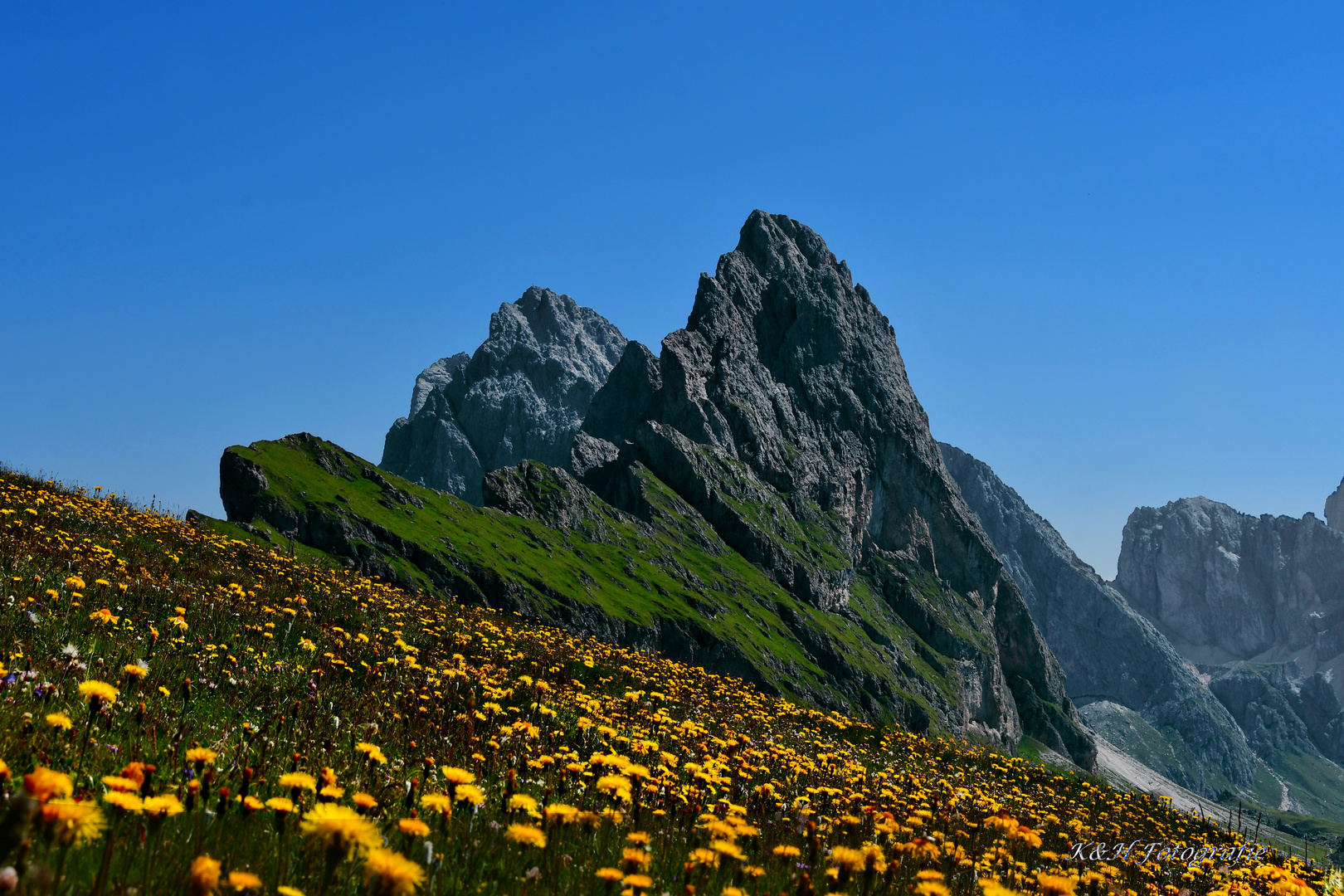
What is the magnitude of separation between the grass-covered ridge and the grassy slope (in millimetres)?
48366

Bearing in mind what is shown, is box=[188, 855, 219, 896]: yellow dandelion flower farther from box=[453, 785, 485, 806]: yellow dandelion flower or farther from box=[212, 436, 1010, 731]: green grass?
box=[212, 436, 1010, 731]: green grass

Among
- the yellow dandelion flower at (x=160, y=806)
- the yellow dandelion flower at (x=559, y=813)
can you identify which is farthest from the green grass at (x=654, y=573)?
the yellow dandelion flower at (x=160, y=806)

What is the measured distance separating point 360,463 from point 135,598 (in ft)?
280

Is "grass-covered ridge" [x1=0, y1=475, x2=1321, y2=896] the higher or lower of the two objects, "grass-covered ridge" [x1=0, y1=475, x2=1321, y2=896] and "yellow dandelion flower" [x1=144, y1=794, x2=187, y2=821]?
the lower

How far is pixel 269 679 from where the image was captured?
392 inches

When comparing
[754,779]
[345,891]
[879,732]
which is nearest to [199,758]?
[345,891]

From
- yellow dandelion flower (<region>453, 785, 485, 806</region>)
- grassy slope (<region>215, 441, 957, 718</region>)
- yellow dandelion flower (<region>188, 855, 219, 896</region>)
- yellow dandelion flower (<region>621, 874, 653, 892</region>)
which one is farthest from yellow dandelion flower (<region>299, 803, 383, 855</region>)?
grassy slope (<region>215, 441, 957, 718</region>)

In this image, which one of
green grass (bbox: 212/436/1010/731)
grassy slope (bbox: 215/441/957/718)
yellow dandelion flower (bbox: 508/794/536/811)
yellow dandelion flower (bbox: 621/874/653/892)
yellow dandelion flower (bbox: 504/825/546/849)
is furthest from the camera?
green grass (bbox: 212/436/1010/731)

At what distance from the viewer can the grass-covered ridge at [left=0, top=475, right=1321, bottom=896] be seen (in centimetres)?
389

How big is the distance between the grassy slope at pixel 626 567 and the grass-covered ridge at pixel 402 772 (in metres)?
48.4

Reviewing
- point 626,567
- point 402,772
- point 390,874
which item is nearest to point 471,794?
point 390,874

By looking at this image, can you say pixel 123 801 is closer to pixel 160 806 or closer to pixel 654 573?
pixel 160 806

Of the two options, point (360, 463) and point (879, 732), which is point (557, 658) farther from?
point (360, 463)

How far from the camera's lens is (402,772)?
7.35m
